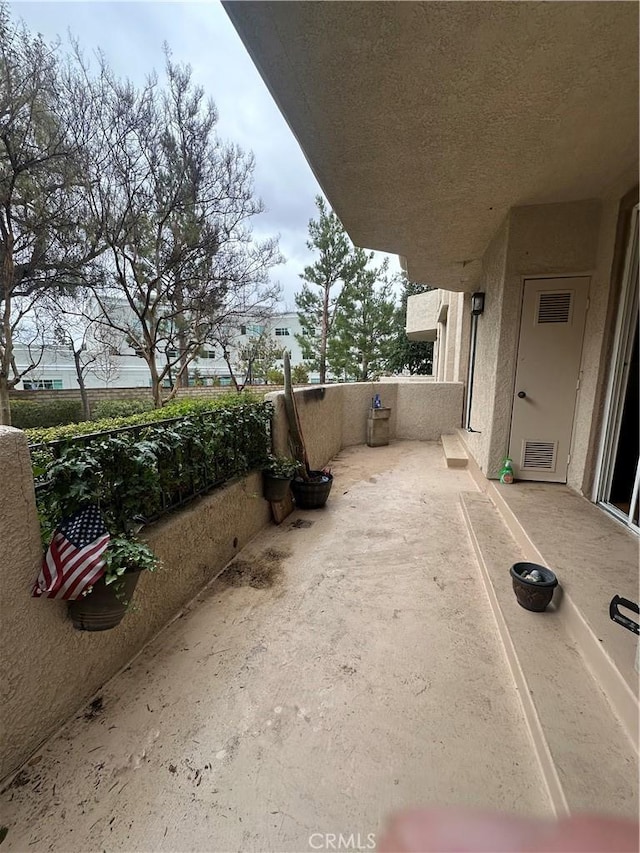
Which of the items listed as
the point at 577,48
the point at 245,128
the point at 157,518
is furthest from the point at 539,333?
the point at 245,128

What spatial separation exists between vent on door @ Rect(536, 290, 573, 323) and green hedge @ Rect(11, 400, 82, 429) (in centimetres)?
1378

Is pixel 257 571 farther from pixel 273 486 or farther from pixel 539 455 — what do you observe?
pixel 539 455

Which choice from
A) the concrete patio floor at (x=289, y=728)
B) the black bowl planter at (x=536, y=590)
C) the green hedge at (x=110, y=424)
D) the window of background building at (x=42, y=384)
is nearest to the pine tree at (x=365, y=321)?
the window of background building at (x=42, y=384)

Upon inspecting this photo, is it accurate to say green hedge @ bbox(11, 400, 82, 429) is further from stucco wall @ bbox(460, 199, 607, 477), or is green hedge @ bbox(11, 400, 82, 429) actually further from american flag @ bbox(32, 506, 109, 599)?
stucco wall @ bbox(460, 199, 607, 477)

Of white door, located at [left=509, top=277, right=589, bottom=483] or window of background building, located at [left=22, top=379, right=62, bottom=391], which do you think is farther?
window of background building, located at [left=22, top=379, right=62, bottom=391]

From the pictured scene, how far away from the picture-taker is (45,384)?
68.7 feet

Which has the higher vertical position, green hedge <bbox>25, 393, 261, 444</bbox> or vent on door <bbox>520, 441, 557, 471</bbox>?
green hedge <bbox>25, 393, 261, 444</bbox>

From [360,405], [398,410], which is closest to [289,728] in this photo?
[360,405]

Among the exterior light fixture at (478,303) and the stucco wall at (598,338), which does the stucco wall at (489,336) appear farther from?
the stucco wall at (598,338)

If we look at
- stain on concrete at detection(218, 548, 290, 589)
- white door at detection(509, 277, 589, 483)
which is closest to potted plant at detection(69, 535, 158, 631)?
stain on concrete at detection(218, 548, 290, 589)

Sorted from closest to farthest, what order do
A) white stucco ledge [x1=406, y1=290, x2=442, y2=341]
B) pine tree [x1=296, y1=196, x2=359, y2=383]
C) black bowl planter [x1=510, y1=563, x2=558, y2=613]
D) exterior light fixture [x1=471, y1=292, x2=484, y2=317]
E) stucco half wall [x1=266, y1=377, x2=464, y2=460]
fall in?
black bowl planter [x1=510, y1=563, x2=558, y2=613]
exterior light fixture [x1=471, y1=292, x2=484, y2=317]
stucco half wall [x1=266, y1=377, x2=464, y2=460]
white stucco ledge [x1=406, y1=290, x2=442, y2=341]
pine tree [x1=296, y1=196, x2=359, y2=383]

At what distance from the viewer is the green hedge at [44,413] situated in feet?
37.7

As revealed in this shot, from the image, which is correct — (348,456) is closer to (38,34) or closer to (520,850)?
(520,850)

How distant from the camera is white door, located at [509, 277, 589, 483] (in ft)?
10.3
